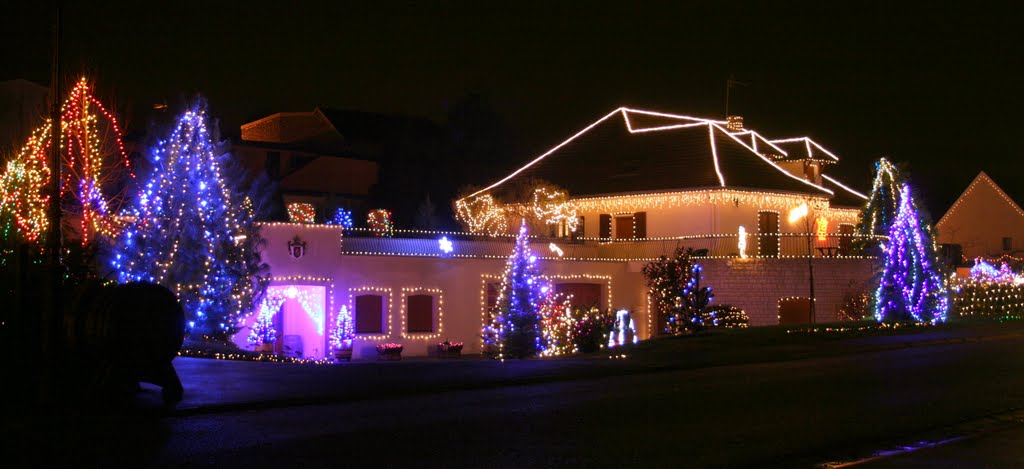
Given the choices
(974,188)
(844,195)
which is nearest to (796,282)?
(844,195)

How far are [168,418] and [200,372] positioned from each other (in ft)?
15.4

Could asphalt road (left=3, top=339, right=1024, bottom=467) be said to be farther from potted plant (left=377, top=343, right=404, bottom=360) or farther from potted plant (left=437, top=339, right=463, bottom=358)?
potted plant (left=437, top=339, right=463, bottom=358)

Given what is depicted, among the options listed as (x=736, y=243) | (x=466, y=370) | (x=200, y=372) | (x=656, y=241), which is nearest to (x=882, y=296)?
(x=736, y=243)

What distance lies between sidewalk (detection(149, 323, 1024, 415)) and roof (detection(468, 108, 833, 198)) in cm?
1490

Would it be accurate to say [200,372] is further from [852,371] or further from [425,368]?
[852,371]

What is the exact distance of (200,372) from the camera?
60.7 feet

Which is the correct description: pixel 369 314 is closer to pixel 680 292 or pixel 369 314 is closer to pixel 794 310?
pixel 680 292

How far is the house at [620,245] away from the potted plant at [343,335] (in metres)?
0.24

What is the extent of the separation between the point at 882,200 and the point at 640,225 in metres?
9.53

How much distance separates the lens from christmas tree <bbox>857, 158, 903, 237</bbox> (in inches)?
1480

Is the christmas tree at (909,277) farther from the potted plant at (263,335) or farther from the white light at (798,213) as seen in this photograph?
the potted plant at (263,335)

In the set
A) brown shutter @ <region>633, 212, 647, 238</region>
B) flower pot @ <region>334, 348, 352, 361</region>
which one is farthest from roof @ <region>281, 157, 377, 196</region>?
flower pot @ <region>334, 348, 352, 361</region>

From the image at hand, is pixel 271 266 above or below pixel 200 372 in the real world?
above

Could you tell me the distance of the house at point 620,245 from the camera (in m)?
31.6
